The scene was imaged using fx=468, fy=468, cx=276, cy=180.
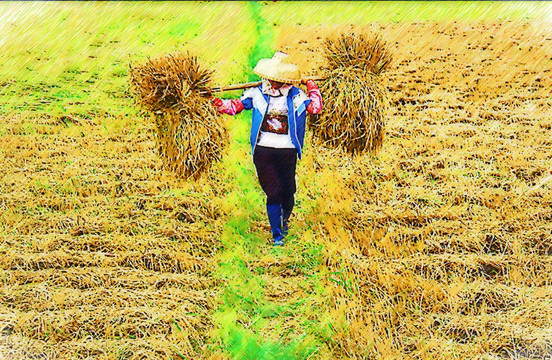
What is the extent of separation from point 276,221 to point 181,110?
120 centimetres

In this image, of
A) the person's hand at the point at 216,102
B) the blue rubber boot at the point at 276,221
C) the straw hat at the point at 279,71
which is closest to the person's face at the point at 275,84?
the straw hat at the point at 279,71

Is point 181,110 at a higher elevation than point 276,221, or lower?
higher

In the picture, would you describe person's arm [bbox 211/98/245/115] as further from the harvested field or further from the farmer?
the harvested field

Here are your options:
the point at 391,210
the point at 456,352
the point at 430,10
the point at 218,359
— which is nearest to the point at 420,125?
the point at 391,210

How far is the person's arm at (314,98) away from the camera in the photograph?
11.6ft

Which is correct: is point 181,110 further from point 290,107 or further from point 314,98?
point 314,98

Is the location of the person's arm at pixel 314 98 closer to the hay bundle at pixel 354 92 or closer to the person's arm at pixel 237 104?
the hay bundle at pixel 354 92

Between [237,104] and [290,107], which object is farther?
[237,104]

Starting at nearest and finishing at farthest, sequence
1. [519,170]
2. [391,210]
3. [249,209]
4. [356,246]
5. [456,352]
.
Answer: [456,352]
[356,246]
[391,210]
[249,209]
[519,170]

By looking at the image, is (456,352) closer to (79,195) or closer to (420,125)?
(79,195)

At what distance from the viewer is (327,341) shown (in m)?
2.71

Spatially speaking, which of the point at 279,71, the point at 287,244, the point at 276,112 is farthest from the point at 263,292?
the point at 279,71

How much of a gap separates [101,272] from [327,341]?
169 centimetres

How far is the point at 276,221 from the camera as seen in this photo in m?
3.85
